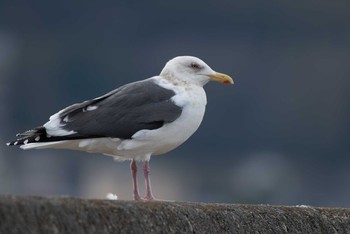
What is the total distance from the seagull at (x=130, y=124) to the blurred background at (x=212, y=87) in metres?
53.0

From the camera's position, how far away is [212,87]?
260 ft

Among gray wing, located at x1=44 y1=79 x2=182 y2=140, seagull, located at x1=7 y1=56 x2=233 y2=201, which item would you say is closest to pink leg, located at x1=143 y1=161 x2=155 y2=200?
seagull, located at x1=7 y1=56 x2=233 y2=201

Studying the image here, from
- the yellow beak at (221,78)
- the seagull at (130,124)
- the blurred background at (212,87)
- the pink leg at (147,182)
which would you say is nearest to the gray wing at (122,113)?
the seagull at (130,124)

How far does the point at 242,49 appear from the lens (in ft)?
307

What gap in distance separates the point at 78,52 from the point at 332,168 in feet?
78.9

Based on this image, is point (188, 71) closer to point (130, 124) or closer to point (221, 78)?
point (221, 78)

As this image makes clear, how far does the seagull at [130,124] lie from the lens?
27.3 ft

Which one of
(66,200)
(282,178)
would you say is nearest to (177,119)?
(66,200)

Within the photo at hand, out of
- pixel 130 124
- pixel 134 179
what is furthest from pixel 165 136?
pixel 134 179

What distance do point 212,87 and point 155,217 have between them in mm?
72665

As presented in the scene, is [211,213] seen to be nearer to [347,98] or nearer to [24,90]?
[347,98]

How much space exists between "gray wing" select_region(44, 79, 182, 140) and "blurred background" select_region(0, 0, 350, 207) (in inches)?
2088

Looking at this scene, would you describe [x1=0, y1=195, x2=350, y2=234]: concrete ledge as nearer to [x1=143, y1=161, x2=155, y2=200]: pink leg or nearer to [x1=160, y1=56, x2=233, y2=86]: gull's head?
[x1=143, y1=161, x2=155, y2=200]: pink leg

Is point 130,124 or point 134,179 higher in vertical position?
Result: point 130,124
